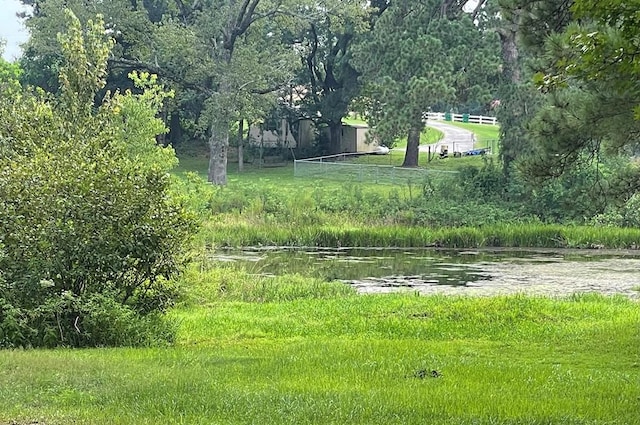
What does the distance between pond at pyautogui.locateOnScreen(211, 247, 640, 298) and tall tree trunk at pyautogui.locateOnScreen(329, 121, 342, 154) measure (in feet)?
96.5

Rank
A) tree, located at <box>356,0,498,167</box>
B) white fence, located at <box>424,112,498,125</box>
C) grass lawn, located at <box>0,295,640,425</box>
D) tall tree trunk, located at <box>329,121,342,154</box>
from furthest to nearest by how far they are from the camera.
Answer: white fence, located at <box>424,112,498,125</box>, tall tree trunk, located at <box>329,121,342,154</box>, tree, located at <box>356,0,498,167</box>, grass lawn, located at <box>0,295,640,425</box>

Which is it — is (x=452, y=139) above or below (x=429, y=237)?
above

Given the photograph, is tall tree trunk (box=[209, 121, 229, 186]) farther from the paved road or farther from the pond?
the pond

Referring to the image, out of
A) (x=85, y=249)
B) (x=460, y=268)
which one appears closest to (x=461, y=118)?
(x=460, y=268)

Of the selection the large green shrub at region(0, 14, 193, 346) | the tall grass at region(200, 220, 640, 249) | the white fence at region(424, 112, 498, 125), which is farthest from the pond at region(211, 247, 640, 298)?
the white fence at region(424, 112, 498, 125)

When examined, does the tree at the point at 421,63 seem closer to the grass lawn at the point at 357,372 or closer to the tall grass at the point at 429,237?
the tall grass at the point at 429,237

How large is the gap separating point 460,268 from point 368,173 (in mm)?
18762

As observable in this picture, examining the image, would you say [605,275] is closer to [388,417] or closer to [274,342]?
[274,342]

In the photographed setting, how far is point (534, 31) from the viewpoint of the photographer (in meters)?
13.7

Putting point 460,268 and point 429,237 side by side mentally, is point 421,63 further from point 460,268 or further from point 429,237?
point 460,268

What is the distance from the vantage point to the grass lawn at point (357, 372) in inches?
275

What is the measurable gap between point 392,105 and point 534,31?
25155 mm

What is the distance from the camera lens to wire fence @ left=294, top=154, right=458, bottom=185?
4102cm

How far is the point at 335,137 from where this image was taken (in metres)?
59.9
